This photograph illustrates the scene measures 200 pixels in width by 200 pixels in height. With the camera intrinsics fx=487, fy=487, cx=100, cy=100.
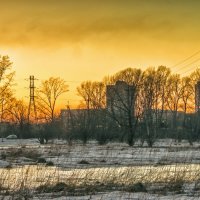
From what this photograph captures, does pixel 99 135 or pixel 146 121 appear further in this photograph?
pixel 146 121

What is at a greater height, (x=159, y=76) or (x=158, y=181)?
(x=159, y=76)

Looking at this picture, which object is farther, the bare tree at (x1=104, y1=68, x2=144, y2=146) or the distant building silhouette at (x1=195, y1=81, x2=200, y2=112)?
the distant building silhouette at (x1=195, y1=81, x2=200, y2=112)

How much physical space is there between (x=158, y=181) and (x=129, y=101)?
58920 mm

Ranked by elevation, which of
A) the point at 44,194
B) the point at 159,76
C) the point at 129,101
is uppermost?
the point at 159,76

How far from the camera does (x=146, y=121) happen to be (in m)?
76.1

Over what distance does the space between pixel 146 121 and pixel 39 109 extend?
3182cm

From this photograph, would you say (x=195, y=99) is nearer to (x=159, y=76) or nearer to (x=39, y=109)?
(x=159, y=76)

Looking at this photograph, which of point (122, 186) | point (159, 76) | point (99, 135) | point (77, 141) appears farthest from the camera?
point (159, 76)

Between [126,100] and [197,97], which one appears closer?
[126,100]

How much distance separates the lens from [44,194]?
13039 millimetres

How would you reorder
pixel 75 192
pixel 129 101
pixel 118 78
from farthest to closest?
pixel 118 78 < pixel 129 101 < pixel 75 192

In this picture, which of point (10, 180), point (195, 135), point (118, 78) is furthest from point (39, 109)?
point (10, 180)

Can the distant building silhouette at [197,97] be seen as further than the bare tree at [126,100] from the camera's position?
Yes

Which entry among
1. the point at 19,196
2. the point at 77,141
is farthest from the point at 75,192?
the point at 77,141
